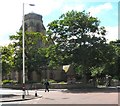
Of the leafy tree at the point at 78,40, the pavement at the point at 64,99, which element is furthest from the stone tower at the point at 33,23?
the pavement at the point at 64,99

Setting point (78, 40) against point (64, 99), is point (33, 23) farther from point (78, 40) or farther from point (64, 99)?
point (64, 99)

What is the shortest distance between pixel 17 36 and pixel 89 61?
14567 millimetres

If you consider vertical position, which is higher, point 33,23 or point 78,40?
point 33,23

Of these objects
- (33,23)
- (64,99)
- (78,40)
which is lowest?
(64,99)

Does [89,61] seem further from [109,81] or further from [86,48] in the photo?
[109,81]

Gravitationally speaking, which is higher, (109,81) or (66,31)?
(66,31)

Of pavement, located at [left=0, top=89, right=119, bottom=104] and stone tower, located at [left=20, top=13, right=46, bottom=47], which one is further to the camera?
stone tower, located at [left=20, top=13, right=46, bottom=47]

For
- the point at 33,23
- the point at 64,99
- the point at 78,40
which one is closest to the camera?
the point at 64,99

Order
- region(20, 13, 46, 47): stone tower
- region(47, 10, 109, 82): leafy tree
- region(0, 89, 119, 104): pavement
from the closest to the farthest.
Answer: region(0, 89, 119, 104): pavement
region(47, 10, 109, 82): leafy tree
region(20, 13, 46, 47): stone tower

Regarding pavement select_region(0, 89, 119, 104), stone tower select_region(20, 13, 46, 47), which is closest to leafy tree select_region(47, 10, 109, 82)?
pavement select_region(0, 89, 119, 104)

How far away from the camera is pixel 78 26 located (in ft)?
172

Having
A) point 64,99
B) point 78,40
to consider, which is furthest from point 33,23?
point 64,99

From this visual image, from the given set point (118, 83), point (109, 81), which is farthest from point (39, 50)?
point (118, 83)

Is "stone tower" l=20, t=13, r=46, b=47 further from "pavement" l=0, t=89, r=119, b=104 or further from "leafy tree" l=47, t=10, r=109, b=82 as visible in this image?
"pavement" l=0, t=89, r=119, b=104
